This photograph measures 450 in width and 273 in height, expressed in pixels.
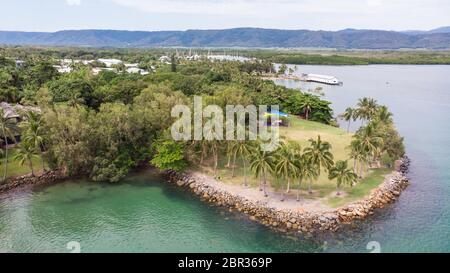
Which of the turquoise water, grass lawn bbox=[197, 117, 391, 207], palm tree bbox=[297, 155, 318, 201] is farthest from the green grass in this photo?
palm tree bbox=[297, 155, 318, 201]

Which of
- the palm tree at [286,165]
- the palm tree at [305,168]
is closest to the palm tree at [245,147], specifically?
the palm tree at [286,165]

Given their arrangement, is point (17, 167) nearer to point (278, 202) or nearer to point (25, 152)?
point (25, 152)

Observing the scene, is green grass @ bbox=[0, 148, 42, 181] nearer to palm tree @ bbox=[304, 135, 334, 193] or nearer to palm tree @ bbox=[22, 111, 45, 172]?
palm tree @ bbox=[22, 111, 45, 172]

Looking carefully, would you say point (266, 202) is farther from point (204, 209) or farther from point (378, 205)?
point (378, 205)

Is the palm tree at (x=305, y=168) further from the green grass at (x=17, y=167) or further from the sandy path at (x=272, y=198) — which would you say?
the green grass at (x=17, y=167)

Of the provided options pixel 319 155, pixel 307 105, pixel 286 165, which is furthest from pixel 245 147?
pixel 307 105

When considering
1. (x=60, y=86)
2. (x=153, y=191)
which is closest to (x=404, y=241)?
A: (x=153, y=191)
